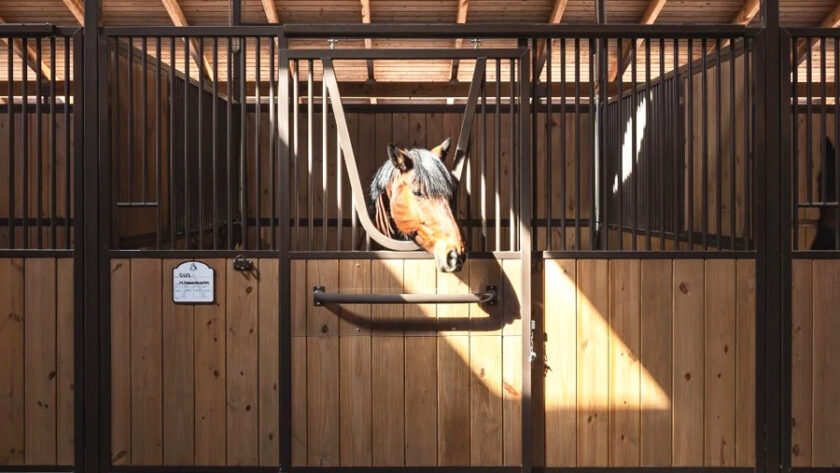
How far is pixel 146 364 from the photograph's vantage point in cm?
246

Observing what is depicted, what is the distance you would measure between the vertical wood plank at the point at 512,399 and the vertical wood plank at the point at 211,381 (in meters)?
1.08

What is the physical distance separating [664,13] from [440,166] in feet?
15.6

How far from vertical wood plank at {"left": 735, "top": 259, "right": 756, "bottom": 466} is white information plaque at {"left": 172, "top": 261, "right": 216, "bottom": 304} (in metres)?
2.03

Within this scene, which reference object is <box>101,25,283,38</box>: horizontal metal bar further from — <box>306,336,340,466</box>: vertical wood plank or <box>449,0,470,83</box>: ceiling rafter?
<box>449,0,470,83</box>: ceiling rafter

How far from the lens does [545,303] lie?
2.46 metres

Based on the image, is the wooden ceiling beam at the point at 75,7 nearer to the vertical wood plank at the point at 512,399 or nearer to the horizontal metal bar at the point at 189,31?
the horizontal metal bar at the point at 189,31

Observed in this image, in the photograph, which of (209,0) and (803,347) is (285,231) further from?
(209,0)

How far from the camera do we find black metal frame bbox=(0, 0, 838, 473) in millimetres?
2420

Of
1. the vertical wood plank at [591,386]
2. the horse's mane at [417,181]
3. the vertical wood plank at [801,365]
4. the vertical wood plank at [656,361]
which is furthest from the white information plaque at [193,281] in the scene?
the vertical wood plank at [801,365]

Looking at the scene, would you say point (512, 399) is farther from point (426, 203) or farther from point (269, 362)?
point (269, 362)

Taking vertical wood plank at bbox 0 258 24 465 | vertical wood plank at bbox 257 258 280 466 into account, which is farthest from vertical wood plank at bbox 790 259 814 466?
vertical wood plank at bbox 0 258 24 465

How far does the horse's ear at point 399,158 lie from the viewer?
7.63 feet

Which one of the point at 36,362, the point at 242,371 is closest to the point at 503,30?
the point at 242,371

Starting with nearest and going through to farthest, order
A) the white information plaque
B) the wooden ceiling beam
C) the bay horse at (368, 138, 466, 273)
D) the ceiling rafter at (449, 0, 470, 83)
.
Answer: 1. the bay horse at (368, 138, 466, 273)
2. the white information plaque
3. the ceiling rafter at (449, 0, 470, 83)
4. the wooden ceiling beam
